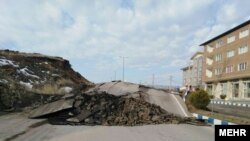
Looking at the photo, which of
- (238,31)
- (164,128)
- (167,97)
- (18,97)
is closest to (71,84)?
(18,97)

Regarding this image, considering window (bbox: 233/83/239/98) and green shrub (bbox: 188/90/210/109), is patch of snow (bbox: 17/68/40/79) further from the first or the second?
window (bbox: 233/83/239/98)

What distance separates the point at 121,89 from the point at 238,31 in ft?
136

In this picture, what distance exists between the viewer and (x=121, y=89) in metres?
25.0

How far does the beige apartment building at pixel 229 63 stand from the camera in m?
56.2

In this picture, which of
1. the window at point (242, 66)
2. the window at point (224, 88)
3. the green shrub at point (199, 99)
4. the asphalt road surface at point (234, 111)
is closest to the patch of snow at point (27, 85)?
the green shrub at point (199, 99)

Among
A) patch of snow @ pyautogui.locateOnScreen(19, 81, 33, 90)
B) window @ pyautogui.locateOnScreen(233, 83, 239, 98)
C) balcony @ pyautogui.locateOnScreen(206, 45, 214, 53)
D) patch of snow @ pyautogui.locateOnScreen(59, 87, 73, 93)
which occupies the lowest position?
patch of snow @ pyautogui.locateOnScreen(59, 87, 73, 93)

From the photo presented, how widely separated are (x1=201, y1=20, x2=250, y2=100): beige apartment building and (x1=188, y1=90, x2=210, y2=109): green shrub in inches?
1178

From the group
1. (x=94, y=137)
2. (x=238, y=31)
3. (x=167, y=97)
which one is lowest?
(x=94, y=137)

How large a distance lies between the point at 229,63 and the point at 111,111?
4941 centimetres

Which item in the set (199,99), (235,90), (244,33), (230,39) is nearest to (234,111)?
(199,99)

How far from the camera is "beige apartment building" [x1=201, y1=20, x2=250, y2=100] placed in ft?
185

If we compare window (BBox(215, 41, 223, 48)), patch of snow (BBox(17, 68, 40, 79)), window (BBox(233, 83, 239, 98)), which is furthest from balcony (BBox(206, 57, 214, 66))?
patch of snow (BBox(17, 68, 40, 79))

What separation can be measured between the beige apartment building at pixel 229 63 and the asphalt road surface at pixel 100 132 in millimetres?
42843

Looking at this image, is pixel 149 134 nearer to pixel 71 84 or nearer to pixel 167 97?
pixel 167 97
